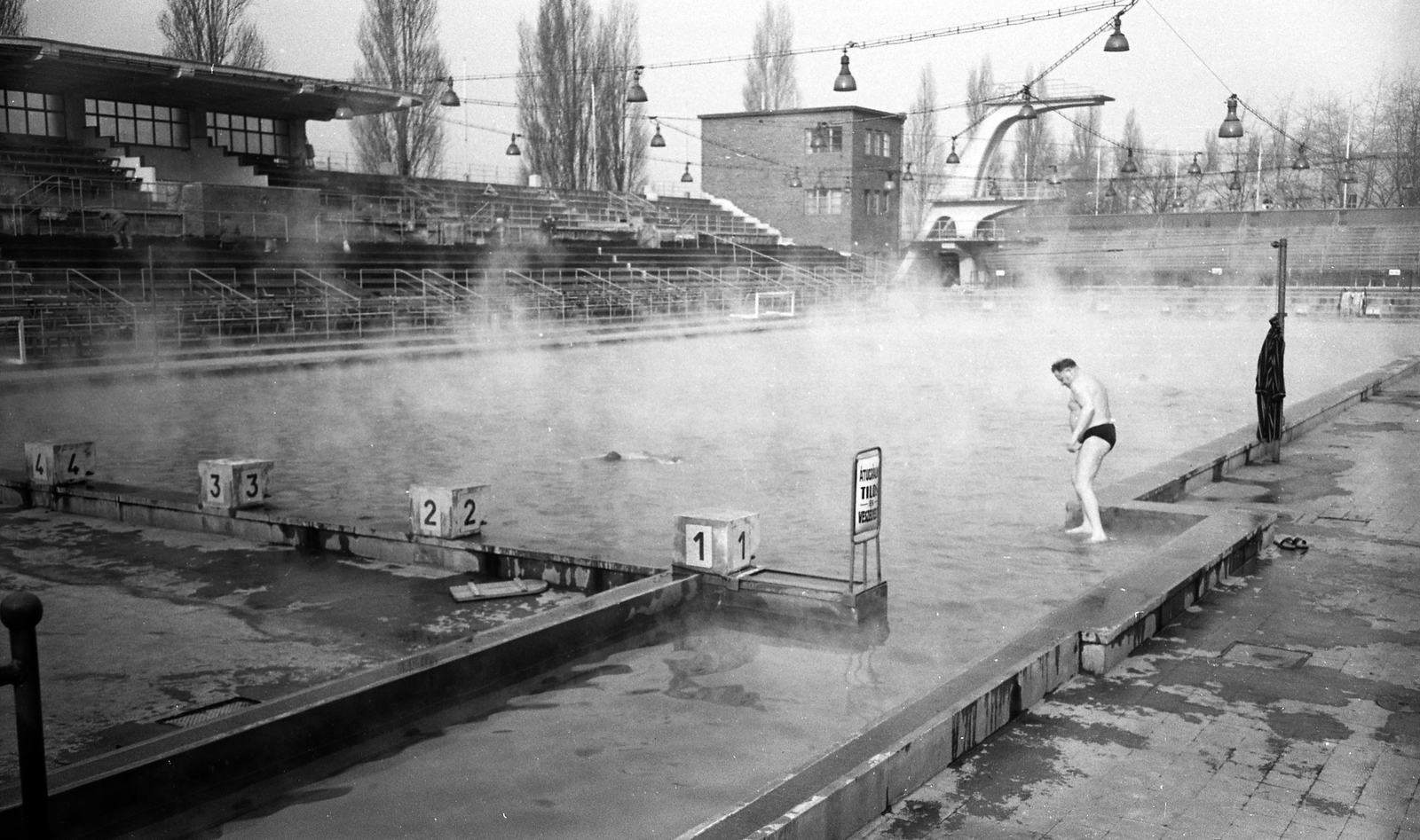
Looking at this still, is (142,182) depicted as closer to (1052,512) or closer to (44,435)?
(44,435)

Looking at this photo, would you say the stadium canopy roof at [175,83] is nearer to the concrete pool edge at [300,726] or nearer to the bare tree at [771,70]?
the bare tree at [771,70]

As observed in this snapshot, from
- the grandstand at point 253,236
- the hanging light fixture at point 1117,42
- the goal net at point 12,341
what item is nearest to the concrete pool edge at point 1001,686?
the hanging light fixture at point 1117,42

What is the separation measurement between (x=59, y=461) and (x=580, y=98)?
3460cm

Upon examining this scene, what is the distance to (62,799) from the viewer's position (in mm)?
4832

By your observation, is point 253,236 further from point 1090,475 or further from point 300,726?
point 300,726

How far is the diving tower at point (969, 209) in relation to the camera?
193 ft

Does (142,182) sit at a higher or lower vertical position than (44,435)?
higher

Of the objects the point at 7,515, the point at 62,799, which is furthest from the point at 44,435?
the point at 62,799

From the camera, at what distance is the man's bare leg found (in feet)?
33.2

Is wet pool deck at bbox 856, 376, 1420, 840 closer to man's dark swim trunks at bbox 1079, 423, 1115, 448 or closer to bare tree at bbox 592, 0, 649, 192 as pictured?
man's dark swim trunks at bbox 1079, 423, 1115, 448

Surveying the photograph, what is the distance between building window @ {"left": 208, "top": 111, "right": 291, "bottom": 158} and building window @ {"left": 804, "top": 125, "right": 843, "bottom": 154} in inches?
1044

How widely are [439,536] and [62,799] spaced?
5.02 meters

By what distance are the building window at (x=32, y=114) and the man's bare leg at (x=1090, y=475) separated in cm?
3214

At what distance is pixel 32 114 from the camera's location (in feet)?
111
